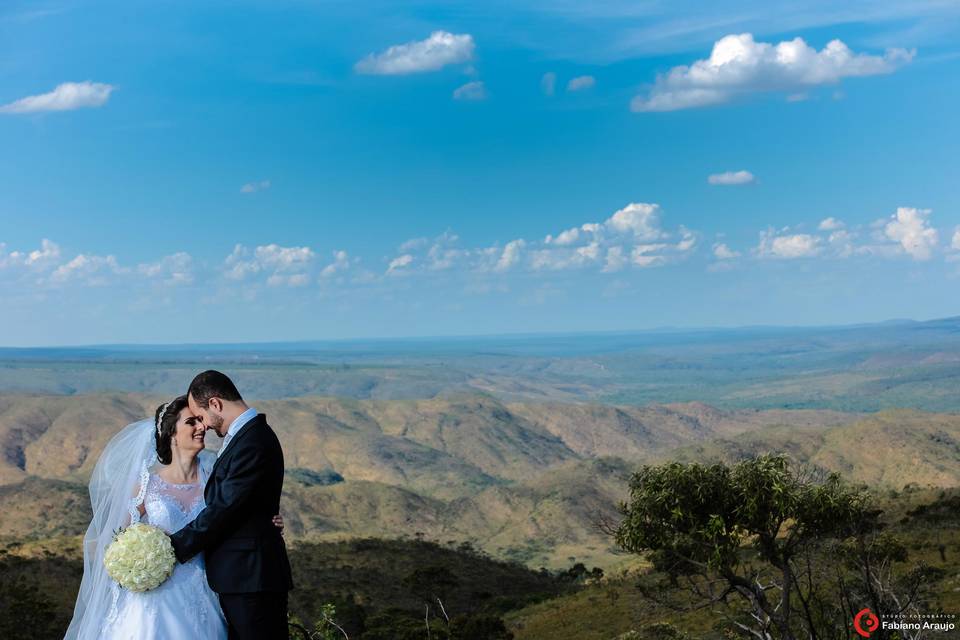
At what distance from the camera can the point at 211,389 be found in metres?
7.17

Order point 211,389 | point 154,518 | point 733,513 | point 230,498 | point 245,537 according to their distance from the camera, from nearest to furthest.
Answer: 1. point 230,498
2. point 245,537
3. point 211,389
4. point 154,518
5. point 733,513

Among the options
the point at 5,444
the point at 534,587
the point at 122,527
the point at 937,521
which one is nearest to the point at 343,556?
the point at 534,587

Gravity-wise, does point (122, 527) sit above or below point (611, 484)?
above

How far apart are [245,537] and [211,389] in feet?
3.56

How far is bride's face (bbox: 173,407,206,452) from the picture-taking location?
7.53m

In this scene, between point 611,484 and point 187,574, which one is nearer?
point 187,574

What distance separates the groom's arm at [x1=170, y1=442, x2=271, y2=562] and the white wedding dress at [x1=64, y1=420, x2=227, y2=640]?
19.3 inches

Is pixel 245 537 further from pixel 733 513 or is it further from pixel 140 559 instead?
pixel 733 513

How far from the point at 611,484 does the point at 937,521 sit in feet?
241

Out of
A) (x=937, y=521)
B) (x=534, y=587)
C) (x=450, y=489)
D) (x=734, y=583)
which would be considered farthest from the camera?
(x=450, y=489)

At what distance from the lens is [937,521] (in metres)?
42.7

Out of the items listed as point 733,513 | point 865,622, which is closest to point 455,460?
point 733,513

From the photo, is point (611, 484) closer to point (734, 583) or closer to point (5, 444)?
point (5, 444)

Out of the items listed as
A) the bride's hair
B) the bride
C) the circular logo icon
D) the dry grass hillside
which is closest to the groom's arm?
the bride
